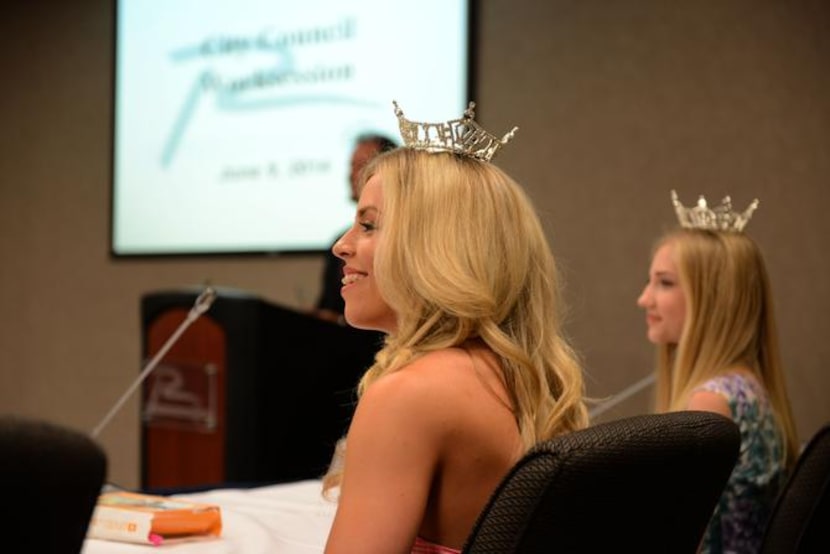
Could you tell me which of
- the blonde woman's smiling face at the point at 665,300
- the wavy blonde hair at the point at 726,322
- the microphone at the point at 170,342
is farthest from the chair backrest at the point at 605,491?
the blonde woman's smiling face at the point at 665,300

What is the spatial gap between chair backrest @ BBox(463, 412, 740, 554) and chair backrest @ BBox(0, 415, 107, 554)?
15.9 inches

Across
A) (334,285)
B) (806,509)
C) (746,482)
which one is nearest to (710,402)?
(746,482)

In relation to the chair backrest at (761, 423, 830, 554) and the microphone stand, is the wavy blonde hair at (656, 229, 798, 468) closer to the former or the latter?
the microphone stand

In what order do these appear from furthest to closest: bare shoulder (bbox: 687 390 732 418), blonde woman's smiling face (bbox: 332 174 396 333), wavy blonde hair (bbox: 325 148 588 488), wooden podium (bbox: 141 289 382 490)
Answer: wooden podium (bbox: 141 289 382 490), bare shoulder (bbox: 687 390 732 418), blonde woman's smiling face (bbox: 332 174 396 333), wavy blonde hair (bbox: 325 148 588 488)

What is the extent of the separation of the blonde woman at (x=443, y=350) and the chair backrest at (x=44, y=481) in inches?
21.5

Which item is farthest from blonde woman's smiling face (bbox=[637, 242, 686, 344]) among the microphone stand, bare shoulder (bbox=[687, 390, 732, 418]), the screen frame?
the screen frame

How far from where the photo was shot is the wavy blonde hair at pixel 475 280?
144cm

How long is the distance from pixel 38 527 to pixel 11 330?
6023mm

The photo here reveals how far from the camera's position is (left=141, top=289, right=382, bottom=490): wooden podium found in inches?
142

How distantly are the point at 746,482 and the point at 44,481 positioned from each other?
1.97 meters

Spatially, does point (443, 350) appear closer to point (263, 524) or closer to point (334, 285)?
point (263, 524)

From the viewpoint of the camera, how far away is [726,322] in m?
2.60

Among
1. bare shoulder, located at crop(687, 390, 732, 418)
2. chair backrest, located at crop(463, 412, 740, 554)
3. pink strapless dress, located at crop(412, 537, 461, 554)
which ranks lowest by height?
pink strapless dress, located at crop(412, 537, 461, 554)

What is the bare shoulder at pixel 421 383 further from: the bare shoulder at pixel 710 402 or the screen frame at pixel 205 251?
the screen frame at pixel 205 251
